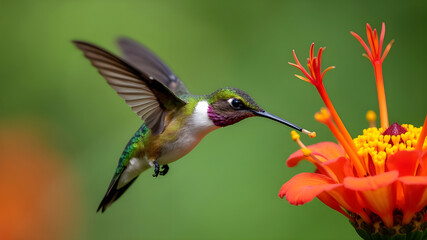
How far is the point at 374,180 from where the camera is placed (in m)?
1.22

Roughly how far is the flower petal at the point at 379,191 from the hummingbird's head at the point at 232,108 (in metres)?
0.54

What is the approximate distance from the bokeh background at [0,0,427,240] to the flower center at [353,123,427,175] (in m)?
1.36

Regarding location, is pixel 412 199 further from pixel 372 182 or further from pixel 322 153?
pixel 322 153

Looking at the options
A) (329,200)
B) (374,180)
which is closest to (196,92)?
(329,200)

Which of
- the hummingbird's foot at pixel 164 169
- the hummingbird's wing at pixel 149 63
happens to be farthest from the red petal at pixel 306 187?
the hummingbird's wing at pixel 149 63

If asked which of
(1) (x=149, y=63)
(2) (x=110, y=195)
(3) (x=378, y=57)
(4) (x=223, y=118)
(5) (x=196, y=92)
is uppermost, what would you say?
(5) (x=196, y=92)

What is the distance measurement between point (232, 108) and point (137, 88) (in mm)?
309

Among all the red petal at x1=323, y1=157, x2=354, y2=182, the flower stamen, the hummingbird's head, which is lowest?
the red petal at x1=323, y1=157, x2=354, y2=182

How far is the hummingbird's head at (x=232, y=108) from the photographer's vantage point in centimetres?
182

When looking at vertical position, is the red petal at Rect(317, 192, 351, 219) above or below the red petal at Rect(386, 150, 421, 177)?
below

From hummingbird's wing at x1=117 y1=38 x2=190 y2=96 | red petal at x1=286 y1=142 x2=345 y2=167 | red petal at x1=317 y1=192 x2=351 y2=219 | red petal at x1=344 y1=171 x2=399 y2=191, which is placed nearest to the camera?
red petal at x1=344 y1=171 x2=399 y2=191

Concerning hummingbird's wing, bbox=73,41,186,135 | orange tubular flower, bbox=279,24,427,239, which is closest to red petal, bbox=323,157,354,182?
orange tubular flower, bbox=279,24,427,239

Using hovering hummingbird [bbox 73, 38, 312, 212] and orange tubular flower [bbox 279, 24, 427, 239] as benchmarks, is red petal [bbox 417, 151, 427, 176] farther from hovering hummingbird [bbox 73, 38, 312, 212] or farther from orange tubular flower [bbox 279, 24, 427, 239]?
hovering hummingbird [bbox 73, 38, 312, 212]

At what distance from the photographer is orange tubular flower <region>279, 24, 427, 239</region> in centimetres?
129
